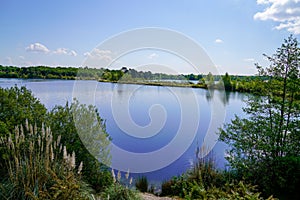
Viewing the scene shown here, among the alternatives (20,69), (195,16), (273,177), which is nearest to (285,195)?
(273,177)

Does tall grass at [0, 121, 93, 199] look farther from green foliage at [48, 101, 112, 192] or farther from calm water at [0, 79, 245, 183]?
calm water at [0, 79, 245, 183]

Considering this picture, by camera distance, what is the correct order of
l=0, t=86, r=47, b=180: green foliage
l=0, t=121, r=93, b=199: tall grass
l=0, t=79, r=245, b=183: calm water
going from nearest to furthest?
1. l=0, t=121, r=93, b=199: tall grass
2. l=0, t=86, r=47, b=180: green foliage
3. l=0, t=79, r=245, b=183: calm water

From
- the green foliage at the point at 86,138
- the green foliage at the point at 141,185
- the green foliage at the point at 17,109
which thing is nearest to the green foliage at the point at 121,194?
the green foliage at the point at 86,138

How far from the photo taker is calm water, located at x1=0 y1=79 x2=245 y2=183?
4.48 meters

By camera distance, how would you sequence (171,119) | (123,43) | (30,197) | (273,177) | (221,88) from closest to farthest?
1. (30,197)
2. (123,43)
3. (273,177)
4. (221,88)
5. (171,119)

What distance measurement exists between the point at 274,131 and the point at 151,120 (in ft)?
8.04

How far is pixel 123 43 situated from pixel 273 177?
11.9ft

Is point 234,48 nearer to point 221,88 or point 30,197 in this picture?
point 221,88

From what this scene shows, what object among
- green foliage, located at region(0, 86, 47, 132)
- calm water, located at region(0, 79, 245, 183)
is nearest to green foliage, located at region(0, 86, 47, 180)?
green foliage, located at region(0, 86, 47, 132)

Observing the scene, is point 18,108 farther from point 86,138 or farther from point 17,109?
point 86,138

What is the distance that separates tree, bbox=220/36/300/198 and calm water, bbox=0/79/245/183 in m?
0.88

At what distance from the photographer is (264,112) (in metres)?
4.50

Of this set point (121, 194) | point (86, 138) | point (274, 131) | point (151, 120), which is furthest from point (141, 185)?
point (274, 131)

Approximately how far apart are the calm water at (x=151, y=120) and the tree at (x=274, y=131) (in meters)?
0.88
